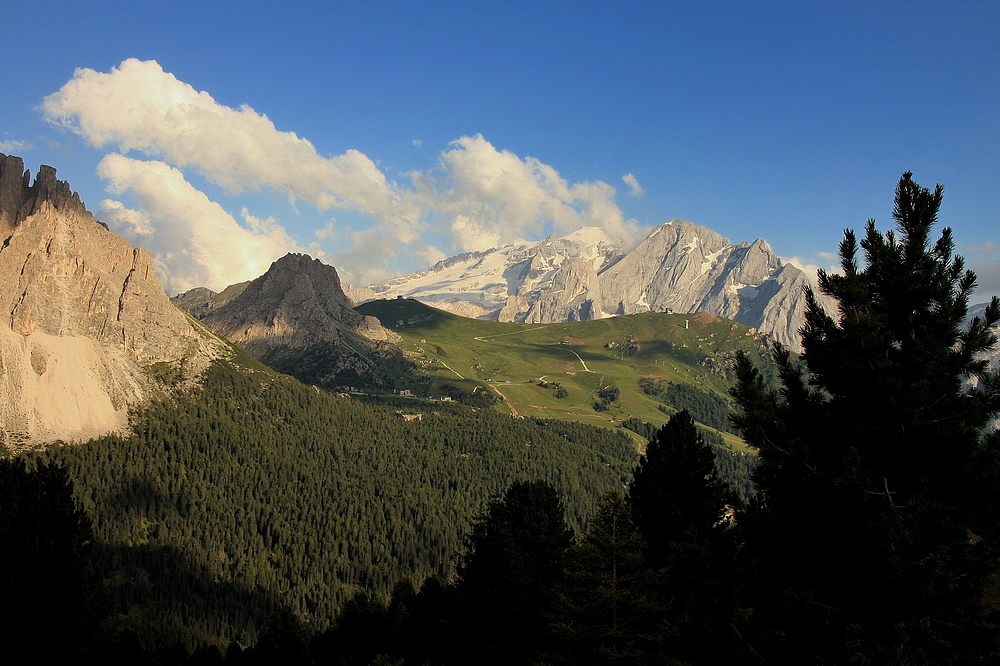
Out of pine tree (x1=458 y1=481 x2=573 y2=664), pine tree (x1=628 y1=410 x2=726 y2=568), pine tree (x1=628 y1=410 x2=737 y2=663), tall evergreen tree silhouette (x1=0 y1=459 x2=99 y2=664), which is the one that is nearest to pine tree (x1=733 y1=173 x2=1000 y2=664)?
pine tree (x1=628 y1=410 x2=737 y2=663)

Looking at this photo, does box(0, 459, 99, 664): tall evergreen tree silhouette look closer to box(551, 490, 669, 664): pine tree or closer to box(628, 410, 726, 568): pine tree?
box(551, 490, 669, 664): pine tree

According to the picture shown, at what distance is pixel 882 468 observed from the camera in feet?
49.6

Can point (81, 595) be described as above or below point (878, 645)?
below

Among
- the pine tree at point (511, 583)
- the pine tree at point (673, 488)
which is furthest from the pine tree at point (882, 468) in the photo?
the pine tree at point (673, 488)

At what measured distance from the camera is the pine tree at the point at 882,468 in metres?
13.5

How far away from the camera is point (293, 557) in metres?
192

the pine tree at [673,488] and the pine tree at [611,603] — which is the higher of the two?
the pine tree at [673,488]

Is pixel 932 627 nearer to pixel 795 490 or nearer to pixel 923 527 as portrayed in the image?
pixel 923 527

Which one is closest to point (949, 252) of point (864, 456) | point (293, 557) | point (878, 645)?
point (864, 456)

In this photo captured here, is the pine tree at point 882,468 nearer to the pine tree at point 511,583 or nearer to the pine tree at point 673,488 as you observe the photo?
the pine tree at point 511,583

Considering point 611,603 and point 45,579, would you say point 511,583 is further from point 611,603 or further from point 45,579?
point 45,579

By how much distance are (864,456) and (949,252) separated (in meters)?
5.78

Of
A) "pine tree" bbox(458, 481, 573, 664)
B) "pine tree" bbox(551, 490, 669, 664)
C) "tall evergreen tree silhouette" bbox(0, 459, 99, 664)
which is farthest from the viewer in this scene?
"tall evergreen tree silhouette" bbox(0, 459, 99, 664)

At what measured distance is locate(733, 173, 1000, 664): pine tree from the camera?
1350 centimetres
